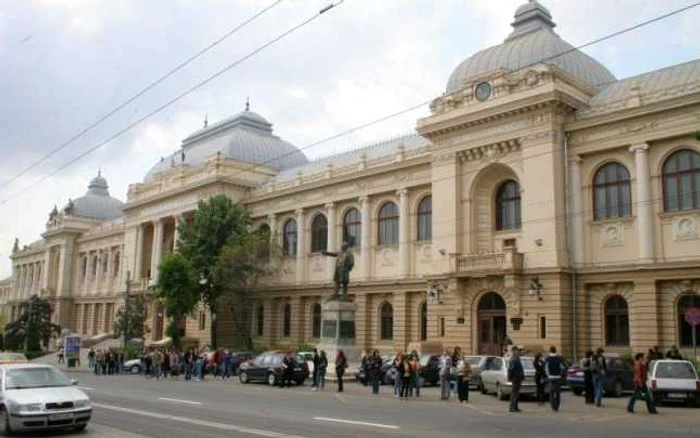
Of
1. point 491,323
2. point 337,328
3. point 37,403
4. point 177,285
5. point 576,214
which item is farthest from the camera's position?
point 177,285

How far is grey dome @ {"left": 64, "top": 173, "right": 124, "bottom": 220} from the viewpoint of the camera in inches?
3629

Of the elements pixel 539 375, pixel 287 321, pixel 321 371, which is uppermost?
pixel 287 321

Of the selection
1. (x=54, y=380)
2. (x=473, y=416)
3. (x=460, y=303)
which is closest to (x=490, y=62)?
(x=460, y=303)

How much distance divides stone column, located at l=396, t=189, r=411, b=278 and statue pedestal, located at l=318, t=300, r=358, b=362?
11.0 metres

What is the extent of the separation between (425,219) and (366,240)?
5.05 metres

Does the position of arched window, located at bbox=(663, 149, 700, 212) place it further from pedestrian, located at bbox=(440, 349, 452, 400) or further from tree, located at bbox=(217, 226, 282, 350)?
tree, located at bbox=(217, 226, 282, 350)

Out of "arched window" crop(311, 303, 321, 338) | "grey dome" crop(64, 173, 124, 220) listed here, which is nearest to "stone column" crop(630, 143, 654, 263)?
"arched window" crop(311, 303, 321, 338)

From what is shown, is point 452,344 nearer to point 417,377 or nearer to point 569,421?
point 417,377

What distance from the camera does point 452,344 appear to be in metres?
38.3

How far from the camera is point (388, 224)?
47.5m

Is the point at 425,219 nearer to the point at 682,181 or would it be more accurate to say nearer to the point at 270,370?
the point at 682,181

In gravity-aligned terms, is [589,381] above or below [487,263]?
below

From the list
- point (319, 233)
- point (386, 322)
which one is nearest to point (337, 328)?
point (386, 322)

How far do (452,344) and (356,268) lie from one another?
12.2 metres
